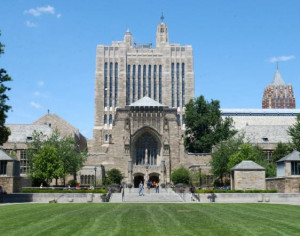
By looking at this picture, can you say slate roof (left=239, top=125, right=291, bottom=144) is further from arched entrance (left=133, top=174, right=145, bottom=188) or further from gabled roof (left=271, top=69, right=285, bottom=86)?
gabled roof (left=271, top=69, right=285, bottom=86)

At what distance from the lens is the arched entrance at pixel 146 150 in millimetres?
73250

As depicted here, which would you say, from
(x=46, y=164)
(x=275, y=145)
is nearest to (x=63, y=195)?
(x=46, y=164)

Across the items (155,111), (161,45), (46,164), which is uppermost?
(161,45)

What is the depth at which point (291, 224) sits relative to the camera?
1844 cm

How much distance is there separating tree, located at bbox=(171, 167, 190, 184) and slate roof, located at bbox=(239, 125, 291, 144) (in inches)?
677

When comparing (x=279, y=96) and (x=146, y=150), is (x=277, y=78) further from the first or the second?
(x=146, y=150)

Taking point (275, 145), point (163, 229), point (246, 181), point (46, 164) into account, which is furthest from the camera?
point (275, 145)

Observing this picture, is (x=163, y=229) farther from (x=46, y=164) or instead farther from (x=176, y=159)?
(x=176, y=159)

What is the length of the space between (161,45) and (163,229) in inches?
4053

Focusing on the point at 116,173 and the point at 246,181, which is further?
the point at 116,173

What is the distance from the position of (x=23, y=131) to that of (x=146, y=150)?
22.8 metres

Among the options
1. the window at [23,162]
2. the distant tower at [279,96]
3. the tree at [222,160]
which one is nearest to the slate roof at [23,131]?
the window at [23,162]

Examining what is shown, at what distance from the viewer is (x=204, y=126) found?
8725 centimetres

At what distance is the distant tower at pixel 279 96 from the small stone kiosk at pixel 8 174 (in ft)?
443
